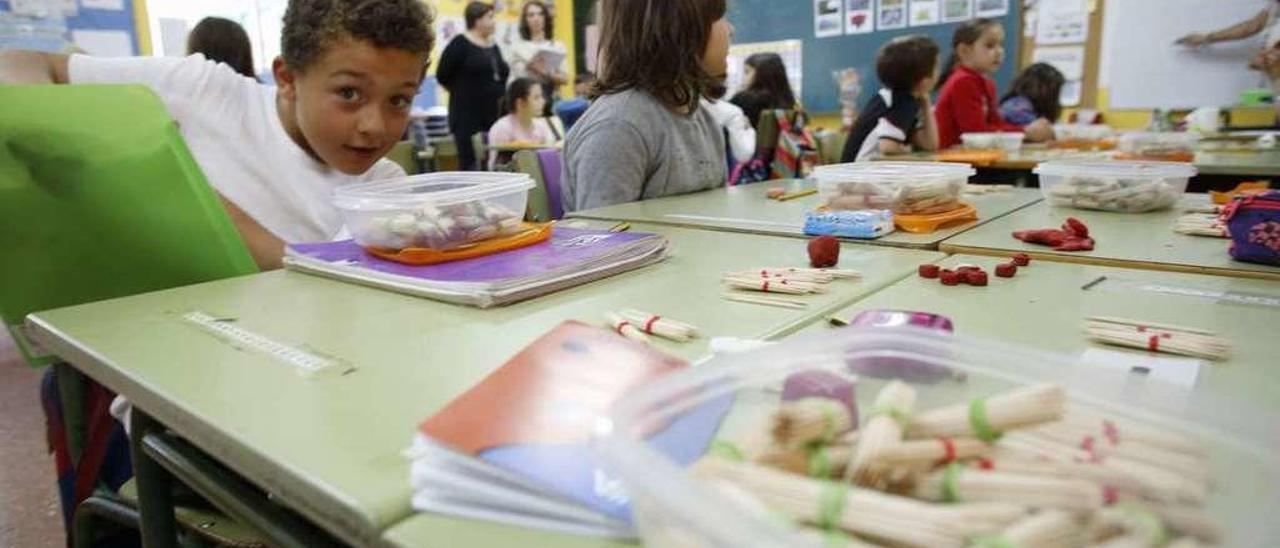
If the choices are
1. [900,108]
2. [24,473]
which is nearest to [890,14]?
[900,108]

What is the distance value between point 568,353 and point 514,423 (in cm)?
11

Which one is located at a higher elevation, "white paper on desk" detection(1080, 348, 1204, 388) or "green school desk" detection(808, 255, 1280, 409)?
"white paper on desk" detection(1080, 348, 1204, 388)

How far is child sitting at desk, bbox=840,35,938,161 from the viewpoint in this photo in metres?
3.02

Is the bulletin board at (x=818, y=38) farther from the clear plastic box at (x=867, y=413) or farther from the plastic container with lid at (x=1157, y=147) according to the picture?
the clear plastic box at (x=867, y=413)

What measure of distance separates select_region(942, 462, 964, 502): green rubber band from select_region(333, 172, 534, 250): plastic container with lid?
0.76 meters

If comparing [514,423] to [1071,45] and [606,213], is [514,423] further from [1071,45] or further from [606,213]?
[1071,45]

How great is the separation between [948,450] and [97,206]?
101cm

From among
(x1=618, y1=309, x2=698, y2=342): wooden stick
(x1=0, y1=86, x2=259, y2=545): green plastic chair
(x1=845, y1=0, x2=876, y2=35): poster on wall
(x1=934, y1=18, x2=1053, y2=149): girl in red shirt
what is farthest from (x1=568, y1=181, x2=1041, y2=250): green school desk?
(x1=845, y1=0, x2=876, y2=35): poster on wall

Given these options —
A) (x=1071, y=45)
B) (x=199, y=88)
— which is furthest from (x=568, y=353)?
(x=1071, y=45)

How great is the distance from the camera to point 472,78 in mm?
4562

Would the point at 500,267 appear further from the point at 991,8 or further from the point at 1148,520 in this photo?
the point at 991,8

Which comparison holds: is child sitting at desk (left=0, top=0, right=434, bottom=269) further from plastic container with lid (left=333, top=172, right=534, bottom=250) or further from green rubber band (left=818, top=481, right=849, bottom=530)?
green rubber band (left=818, top=481, right=849, bottom=530)

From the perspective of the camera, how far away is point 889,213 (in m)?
1.22

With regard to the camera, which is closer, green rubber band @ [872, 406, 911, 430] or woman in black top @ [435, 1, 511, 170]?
green rubber band @ [872, 406, 911, 430]
